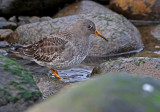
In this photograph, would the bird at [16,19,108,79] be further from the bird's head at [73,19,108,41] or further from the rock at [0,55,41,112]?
the rock at [0,55,41,112]

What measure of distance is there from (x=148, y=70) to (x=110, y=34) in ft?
11.0

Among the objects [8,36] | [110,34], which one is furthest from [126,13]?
[8,36]

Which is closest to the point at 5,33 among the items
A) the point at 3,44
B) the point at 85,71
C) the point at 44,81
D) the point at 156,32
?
the point at 3,44

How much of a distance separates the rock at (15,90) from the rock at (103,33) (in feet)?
16.0

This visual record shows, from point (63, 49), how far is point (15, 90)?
2.58 metres

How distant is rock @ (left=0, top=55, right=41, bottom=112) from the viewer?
4125mm

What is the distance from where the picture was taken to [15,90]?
4242mm

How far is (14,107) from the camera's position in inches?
164

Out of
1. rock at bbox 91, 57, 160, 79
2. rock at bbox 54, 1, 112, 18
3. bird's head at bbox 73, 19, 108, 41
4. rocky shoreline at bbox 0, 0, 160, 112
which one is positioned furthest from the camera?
rock at bbox 54, 1, 112, 18

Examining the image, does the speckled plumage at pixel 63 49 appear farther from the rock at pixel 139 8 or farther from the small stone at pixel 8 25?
the rock at pixel 139 8

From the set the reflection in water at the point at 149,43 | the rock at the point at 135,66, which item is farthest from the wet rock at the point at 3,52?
the reflection in water at the point at 149,43

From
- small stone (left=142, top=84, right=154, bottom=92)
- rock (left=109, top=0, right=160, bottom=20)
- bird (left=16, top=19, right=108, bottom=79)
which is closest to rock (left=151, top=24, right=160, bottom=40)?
rock (left=109, top=0, right=160, bottom=20)

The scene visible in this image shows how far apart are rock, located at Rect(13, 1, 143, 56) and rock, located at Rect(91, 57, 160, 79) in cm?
261

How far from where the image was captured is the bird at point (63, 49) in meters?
6.57
